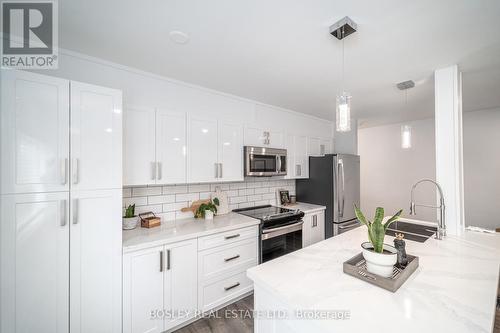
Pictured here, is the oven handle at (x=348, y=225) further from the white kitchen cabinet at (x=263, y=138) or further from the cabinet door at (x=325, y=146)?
the white kitchen cabinet at (x=263, y=138)

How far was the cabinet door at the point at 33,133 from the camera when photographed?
1262mm

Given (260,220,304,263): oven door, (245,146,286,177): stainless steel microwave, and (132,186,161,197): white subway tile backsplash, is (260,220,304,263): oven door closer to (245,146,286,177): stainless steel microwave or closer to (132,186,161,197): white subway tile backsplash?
(245,146,286,177): stainless steel microwave

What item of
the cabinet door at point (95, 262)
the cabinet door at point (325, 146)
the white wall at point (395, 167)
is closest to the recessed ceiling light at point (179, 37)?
the cabinet door at point (95, 262)

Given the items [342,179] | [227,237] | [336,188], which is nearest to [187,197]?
[227,237]

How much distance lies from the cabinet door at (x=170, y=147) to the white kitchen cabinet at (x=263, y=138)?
0.92 metres

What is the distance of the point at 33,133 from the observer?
52.4 inches

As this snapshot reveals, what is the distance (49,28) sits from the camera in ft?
4.67

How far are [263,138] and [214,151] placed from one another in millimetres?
869

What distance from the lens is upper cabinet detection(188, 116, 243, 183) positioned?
7.81 ft

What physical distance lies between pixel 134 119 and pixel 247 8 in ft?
4.75

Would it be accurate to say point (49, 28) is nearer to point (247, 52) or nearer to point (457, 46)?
point (247, 52)

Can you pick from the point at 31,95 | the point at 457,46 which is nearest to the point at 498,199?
the point at 457,46

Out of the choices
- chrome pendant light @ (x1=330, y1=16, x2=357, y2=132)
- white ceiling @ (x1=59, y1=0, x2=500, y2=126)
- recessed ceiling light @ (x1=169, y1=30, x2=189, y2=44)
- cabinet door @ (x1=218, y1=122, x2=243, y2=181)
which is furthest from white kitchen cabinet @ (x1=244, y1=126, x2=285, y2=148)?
chrome pendant light @ (x1=330, y1=16, x2=357, y2=132)

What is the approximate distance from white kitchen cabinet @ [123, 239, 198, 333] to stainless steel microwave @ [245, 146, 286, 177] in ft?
3.99
